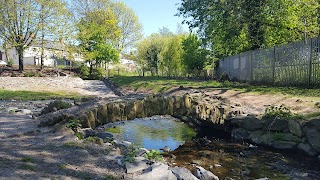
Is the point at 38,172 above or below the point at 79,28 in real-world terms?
below

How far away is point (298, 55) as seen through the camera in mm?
12484

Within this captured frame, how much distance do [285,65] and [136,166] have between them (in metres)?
11.1

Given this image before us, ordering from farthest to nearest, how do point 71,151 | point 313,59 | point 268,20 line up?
point 268,20 < point 313,59 < point 71,151

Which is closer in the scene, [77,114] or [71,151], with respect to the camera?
[71,151]

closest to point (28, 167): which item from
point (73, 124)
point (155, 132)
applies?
point (73, 124)

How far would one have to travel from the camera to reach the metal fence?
11539mm

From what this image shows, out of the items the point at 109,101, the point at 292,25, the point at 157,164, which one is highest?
the point at 292,25

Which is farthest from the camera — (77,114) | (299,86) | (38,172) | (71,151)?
(299,86)

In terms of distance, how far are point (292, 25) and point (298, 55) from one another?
5.05 m

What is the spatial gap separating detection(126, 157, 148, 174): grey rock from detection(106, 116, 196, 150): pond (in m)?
4.14

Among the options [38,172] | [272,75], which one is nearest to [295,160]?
[38,172]

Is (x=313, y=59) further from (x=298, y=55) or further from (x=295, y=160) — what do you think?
(x=295, y=160)

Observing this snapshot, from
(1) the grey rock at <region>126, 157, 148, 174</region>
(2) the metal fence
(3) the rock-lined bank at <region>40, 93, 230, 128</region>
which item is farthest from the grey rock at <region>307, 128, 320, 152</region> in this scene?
(2) the metal fence

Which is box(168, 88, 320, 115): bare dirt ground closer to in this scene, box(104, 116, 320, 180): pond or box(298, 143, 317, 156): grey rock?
box(298, 143, 317, 156): grey rock
